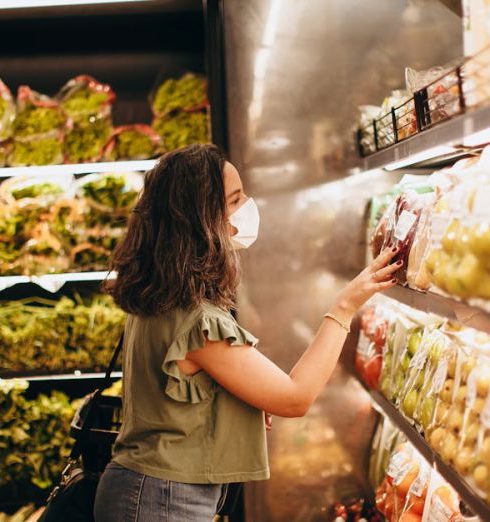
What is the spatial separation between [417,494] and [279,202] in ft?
3.65

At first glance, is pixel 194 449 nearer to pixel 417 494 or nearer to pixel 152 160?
pixel 417 494

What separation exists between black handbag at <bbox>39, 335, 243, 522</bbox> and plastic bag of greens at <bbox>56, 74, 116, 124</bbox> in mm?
1317

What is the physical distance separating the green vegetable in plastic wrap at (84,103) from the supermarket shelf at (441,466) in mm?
1693

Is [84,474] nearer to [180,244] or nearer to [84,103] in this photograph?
[180,244]

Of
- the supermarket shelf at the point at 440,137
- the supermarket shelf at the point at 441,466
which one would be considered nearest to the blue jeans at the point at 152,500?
the supermarket shelf at the point at 441,466

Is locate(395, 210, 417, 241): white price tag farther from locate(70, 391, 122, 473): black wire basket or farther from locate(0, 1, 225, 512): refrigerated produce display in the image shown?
locate(0, 1, 225, 512): refrigerated produce display

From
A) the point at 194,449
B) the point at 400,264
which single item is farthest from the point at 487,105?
the point at 194,449

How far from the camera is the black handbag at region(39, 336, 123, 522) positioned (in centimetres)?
168

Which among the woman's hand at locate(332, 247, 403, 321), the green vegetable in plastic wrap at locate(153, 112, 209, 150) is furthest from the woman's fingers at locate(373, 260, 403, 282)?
the green vegetable in plastic wrap at locate(153, 112, 209, 150)

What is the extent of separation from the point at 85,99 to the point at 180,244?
1573mm

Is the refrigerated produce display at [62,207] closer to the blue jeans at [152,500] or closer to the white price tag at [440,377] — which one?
the blue jeans at [152,500]

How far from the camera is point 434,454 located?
153 cm

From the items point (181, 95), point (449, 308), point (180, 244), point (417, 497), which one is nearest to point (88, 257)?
point (181, 95)

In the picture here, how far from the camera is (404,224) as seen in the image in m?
1.73
